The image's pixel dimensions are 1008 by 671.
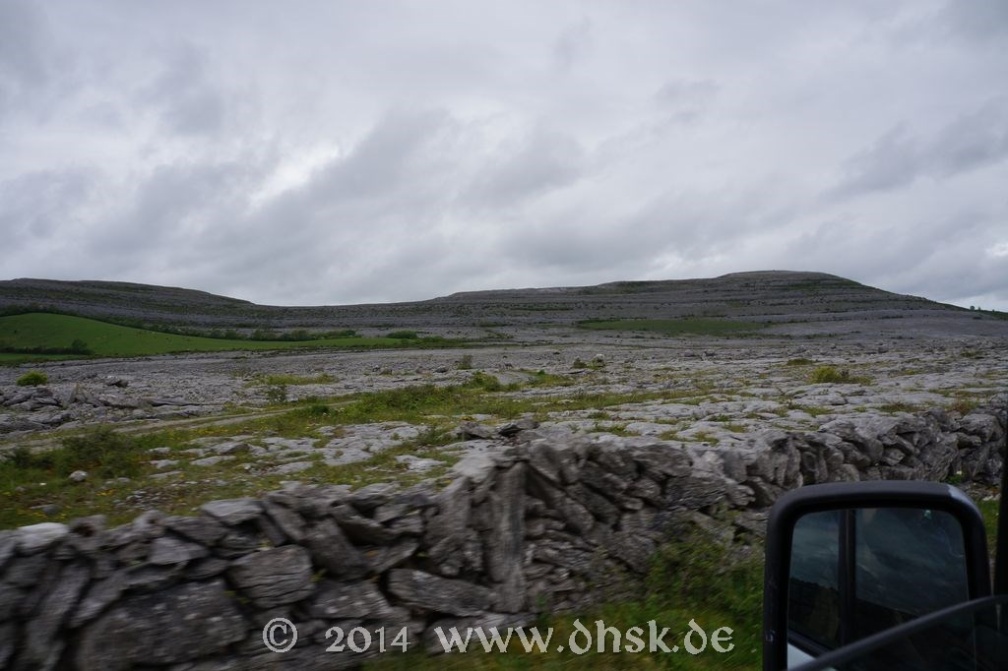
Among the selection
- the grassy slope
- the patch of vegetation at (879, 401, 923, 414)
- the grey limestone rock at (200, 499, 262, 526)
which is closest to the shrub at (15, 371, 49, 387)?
the grassy slope

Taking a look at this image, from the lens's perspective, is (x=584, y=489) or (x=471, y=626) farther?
(x=584, y=489)

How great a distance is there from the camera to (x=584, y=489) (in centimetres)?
641

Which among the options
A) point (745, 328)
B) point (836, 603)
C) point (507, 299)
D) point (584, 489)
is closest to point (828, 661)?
point (836, 603)

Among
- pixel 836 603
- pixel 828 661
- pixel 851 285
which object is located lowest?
pixel 836 603

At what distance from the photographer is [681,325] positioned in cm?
7250

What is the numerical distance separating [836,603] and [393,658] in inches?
127

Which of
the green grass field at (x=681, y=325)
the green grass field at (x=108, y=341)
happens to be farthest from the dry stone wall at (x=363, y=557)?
the green grass field at (x=681, y=325)

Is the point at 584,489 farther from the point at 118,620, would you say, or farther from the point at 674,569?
the point at 118,620

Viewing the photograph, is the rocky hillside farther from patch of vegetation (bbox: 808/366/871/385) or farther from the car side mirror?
the car side mirror

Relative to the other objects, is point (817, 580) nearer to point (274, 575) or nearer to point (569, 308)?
point (274, 575)

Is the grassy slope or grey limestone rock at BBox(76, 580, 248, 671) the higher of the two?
the grassy slope

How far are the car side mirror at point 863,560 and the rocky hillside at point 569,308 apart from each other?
206 feet

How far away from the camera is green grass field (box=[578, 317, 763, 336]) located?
67500 millimetres

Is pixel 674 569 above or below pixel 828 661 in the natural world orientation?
below
